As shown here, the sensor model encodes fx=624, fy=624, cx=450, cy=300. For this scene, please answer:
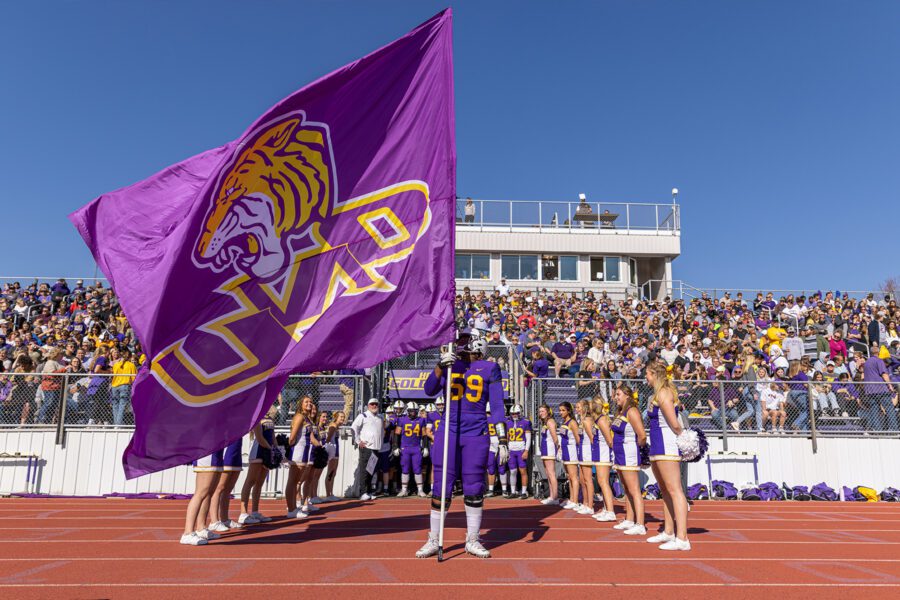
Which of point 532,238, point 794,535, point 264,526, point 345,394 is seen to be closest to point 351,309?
point 264,526

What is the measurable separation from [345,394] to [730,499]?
8.92m

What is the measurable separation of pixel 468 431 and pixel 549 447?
6.51m

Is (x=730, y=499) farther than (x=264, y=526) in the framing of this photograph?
Yes

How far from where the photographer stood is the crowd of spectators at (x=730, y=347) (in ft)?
47.3

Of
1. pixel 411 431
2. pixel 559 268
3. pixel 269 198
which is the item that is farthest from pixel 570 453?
pixel 559 268

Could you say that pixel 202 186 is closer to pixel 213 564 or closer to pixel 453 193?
pixel 453 193

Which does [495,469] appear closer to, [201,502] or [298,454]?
[298,454]

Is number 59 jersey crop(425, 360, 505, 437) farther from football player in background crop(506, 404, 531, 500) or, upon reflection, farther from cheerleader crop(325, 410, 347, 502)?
football player in background crop(506, 404, 531, 500)

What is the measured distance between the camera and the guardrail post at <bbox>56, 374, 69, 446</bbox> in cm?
1353

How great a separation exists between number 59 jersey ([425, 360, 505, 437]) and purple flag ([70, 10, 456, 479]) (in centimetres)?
72

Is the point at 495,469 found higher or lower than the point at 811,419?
lower

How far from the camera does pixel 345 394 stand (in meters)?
14.1

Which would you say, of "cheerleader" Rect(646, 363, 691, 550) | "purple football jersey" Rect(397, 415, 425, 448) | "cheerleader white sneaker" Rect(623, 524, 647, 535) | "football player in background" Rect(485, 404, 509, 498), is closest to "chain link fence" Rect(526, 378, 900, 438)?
"football player in background" Rect(485, 404, 509, 498)

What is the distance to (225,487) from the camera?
845 centimetres
